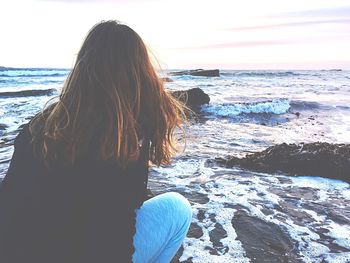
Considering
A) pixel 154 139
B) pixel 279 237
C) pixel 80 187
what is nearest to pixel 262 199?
pixel 279 237

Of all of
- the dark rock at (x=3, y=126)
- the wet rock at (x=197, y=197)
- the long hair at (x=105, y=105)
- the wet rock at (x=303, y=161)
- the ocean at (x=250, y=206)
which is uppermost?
the long hair at (x=105, y=105)

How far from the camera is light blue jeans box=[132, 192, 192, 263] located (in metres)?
2.27

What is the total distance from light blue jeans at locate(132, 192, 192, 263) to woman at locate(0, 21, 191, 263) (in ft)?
0.89

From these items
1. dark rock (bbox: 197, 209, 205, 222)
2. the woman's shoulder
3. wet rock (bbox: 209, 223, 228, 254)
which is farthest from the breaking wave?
the woman's shoulder

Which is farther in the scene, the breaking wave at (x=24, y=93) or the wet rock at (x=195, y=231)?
the breaking wave at (x=24, y=93)

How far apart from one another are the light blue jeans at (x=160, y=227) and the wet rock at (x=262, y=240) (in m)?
1.18

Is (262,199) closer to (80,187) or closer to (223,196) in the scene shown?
(223,196)

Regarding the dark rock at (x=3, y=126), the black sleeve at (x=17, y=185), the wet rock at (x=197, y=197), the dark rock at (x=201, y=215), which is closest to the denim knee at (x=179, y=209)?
the black sleeve at (x=17, y=185)

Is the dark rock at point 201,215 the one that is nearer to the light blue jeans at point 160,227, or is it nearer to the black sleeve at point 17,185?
the light blue jeans at point 160,227

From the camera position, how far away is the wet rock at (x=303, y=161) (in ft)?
19.5

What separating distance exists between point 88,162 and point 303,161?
501 cm

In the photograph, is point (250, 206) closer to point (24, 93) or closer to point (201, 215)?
point (201, 215)

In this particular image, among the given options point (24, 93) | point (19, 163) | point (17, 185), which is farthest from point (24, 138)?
point (24, 93)

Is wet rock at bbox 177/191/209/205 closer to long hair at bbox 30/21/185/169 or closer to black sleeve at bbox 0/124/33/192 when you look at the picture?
long hair at bbox 30/21/185/169
